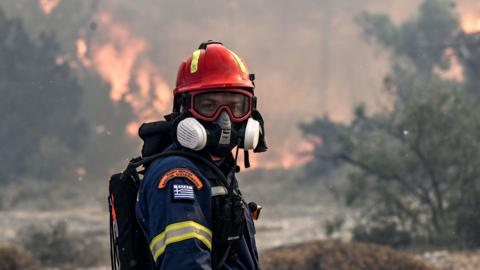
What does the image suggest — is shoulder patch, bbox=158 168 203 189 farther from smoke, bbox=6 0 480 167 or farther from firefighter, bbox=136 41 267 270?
smoke, bbox=6 0 480 167

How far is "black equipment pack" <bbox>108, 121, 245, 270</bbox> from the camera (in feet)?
7.80

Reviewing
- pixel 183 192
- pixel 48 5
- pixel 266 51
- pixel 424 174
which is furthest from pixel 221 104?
pixel 266 51

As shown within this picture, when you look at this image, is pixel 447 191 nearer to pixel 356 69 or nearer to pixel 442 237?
pixel 442 237

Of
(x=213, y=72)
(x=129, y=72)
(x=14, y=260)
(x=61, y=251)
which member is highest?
(x=129, y=72)

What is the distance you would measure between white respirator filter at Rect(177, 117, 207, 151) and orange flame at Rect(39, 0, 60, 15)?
47795mm

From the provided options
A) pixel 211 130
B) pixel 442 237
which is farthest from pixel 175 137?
pixel 442 237

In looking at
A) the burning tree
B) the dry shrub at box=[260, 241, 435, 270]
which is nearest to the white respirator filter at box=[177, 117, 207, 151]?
the dry shrub at box=[260, 241, 435, 270]

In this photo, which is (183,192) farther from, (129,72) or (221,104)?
(129,72)

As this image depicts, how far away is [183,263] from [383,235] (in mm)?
12992

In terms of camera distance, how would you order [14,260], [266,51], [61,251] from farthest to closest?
[266,51], [61,251], [14,260]

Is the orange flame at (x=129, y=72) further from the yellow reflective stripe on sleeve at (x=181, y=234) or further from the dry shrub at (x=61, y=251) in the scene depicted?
the yellow reflective stripe on sleeve at (x=181, y=234)

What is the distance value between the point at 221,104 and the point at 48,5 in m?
48.5

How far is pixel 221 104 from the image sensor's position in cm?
257

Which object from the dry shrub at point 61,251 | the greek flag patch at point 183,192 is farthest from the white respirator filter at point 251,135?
the dry shrub at point 61,251
